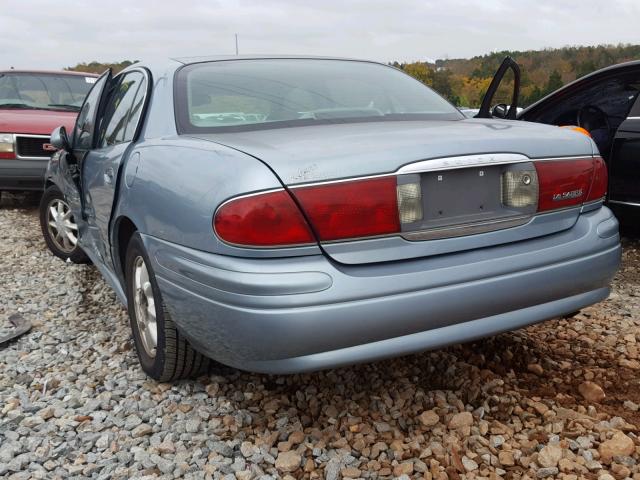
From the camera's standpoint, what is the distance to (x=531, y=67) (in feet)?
219

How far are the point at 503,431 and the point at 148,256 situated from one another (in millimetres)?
1455

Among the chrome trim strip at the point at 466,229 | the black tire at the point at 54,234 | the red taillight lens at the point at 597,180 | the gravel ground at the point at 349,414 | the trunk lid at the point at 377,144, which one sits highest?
the trunk lid at the point at 377,144

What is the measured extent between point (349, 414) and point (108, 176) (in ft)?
5.19

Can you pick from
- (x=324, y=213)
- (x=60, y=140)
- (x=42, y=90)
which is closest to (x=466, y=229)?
(x=324, y=213)

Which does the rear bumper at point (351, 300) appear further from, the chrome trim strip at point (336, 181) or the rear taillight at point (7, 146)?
the rear taillight at point (7, 146)

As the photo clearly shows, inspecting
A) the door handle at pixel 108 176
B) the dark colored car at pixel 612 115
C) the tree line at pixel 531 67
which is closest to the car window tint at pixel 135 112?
the door handle at pixel 108 176

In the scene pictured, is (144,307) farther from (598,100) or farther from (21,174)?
(21,174)

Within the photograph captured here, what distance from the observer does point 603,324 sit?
10.7 ft

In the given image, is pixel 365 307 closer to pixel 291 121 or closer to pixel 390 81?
pixel 291 121

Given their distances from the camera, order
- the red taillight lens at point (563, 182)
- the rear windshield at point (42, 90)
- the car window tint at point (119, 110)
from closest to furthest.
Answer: the red taillight lens at point (563, 182) → the car window tint at point (119, 110) → the rear windshield at point (42, 90)

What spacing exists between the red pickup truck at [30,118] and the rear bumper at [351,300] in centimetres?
500

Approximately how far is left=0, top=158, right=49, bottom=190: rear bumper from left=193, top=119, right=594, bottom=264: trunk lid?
5218 millimetres

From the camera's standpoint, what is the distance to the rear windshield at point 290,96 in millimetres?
2559

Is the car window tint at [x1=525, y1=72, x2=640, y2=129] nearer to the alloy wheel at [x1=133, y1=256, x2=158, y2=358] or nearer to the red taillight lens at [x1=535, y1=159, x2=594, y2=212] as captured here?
the red taillight lens at [x1=535, y1=159, x2=594, y2=212]
